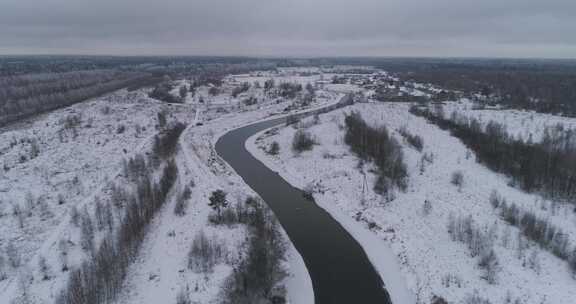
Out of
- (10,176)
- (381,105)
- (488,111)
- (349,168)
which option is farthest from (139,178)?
(488,111)

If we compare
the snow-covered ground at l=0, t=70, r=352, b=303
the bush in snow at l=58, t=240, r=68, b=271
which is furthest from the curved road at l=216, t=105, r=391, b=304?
the bush in snow at l=58, t=240, r=68, b=271

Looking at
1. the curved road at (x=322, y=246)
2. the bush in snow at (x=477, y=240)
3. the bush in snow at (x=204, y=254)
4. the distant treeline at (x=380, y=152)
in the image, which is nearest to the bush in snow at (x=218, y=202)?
the bush in snow at (x=204, y=254)

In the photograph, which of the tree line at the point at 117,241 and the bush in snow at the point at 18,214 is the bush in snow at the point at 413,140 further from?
the bush in snow at the point at 18,214

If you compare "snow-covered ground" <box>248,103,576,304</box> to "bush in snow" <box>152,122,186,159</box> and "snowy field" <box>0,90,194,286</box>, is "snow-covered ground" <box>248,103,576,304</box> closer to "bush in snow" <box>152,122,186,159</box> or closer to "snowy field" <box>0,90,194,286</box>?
"bush in snow" <box>152,122,186,159</box>

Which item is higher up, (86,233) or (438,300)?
(86,233)

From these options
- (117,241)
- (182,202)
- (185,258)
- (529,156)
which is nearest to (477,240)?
(529,156)

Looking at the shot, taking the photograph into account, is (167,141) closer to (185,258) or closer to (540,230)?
(185,258)

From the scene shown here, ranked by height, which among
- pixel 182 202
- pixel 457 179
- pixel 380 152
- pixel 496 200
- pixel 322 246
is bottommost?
pixel 322 246
